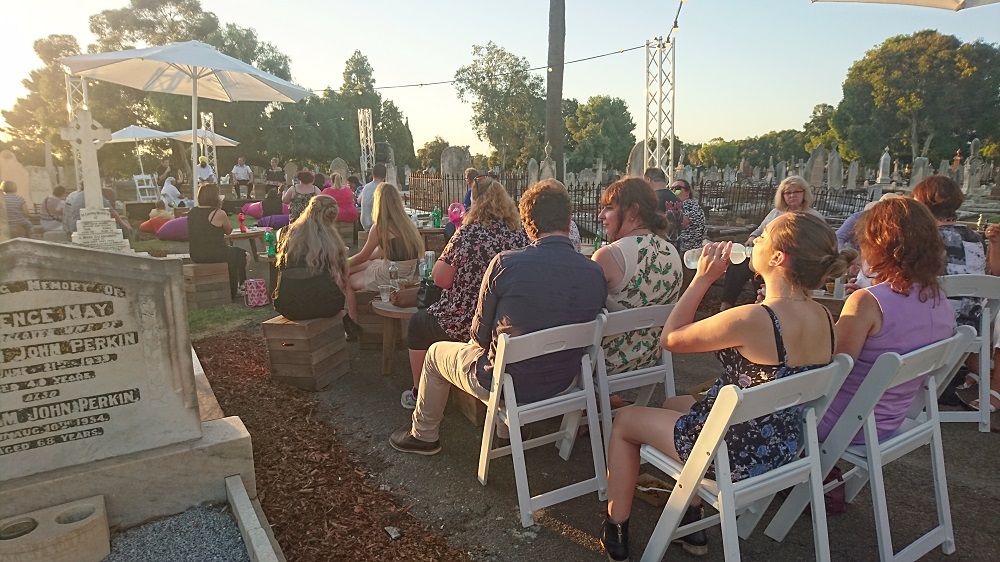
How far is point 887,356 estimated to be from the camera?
2127mm

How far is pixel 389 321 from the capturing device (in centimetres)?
449

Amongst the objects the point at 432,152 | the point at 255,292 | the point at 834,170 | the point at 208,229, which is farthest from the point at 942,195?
the point at 432,152

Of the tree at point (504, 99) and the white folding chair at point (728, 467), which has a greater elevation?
the tree at point (504, 99)

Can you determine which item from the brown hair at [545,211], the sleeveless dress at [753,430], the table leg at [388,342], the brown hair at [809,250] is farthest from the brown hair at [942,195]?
the table leg at [388,342]

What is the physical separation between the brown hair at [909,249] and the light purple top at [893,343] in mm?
50

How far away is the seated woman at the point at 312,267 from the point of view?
4363mm

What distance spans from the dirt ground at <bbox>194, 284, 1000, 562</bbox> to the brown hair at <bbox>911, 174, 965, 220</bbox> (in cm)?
148

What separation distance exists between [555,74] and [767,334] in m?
14.9

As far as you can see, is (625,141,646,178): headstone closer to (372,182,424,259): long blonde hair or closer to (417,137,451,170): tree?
(372,182,424,259): long blonde hair

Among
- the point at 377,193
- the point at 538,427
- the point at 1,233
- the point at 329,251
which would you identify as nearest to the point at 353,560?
the point at 538,427

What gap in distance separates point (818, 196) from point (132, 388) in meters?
15.3

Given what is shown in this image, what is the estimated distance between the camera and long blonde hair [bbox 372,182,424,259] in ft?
16.0

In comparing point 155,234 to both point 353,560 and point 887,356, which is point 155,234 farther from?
point 887,356

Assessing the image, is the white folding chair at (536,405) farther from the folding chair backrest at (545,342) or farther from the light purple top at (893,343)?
the light purple top at (893,343)
